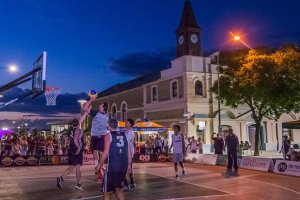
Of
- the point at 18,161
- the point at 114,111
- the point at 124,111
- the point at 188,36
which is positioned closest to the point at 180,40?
the point at 188,36

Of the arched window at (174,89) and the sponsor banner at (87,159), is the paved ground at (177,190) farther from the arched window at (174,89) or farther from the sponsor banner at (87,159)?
the arched window at (174,89)

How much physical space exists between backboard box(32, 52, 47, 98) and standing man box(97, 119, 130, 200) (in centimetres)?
2014

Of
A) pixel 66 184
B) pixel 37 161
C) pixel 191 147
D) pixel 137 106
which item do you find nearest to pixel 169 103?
pixel 137 106

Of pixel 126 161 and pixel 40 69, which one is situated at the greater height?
pixel 40 69

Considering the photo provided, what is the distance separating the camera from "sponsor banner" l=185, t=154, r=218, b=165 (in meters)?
Result: 22.4

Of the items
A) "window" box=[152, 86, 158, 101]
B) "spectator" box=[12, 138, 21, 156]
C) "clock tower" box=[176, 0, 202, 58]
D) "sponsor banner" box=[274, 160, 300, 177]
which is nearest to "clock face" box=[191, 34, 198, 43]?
"clock tower" box=[176, 0, 202, 58]

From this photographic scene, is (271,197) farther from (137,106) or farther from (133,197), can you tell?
(137,106)

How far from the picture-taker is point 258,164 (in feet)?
60.6

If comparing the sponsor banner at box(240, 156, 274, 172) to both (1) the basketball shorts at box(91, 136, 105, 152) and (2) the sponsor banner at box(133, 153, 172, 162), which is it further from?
(1) the basketball shorts at box(91, 136, 105, 152)

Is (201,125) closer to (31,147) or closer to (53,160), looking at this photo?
(31,147)

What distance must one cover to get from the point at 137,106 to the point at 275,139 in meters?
17.1

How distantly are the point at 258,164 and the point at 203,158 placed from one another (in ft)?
17.6

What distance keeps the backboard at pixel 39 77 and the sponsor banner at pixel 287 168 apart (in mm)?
16302

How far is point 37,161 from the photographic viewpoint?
77.3 feet
